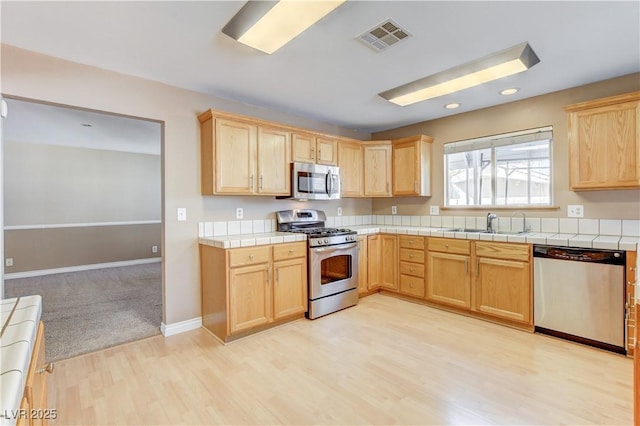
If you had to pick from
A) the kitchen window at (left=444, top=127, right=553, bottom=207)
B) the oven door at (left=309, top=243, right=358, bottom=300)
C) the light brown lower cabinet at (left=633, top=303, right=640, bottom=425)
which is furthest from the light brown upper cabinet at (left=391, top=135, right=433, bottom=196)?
the light brown lower cabinet at (left=633, top=303, right=640, bottom=425)

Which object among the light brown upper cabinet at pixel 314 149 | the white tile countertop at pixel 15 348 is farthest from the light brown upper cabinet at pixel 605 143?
the white tile countertop at pixel 15 348

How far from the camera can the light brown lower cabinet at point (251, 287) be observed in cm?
273

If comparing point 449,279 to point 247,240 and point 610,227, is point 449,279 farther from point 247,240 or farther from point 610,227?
point 247,240

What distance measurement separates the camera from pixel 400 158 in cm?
425

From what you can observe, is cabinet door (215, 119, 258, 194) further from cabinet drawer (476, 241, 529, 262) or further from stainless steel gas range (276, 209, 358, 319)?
cabinet drawer (476, 241, 529, 262)

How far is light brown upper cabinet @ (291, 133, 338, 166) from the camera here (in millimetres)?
3545

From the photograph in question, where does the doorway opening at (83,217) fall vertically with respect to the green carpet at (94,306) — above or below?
above

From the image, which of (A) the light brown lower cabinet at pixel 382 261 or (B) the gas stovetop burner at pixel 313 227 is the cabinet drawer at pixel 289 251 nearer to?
(B) the gas stovetop burner at pixel 313 227

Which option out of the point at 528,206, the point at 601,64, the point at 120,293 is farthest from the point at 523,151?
the point at 120,293

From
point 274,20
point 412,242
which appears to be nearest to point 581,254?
point 412,242

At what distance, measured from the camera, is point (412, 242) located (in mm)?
3756

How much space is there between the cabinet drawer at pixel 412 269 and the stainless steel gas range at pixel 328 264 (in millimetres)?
613

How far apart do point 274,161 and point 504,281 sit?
2593mm

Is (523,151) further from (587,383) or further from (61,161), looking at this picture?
(61,161)
